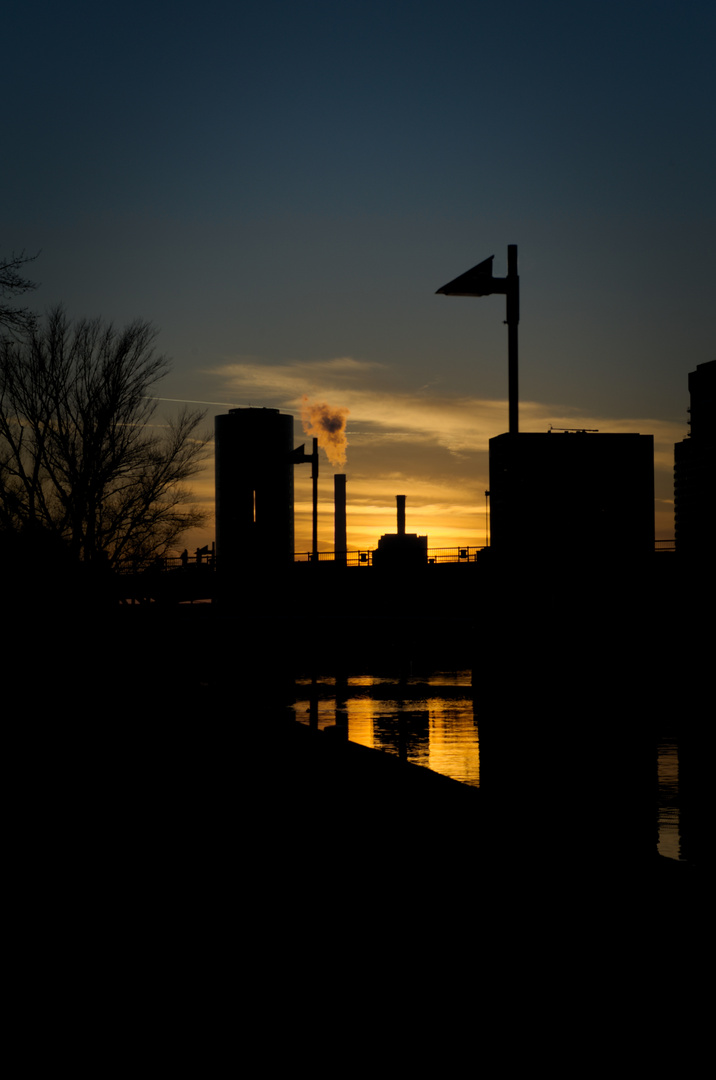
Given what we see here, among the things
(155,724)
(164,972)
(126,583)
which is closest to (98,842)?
(164,972)

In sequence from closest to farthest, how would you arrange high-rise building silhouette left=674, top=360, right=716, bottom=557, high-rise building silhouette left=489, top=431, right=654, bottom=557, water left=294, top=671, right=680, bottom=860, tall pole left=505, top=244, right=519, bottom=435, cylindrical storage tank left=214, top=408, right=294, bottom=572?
water left=294, top=671, right=680, bottom=860 → tall pole left=505, top=244, right=519, bottom=435 → high-rise building silhouette left=489, top=431, right=654, bottom=557 → high-rise building silhouette left=674, top=360, right=716, bottom=557 → cylindrical storage tank left=214, top=408, right=294, bottom=572

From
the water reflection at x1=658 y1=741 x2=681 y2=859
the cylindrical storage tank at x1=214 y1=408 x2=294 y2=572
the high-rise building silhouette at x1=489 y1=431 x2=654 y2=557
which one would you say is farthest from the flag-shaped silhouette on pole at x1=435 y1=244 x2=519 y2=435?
the cylindrical storage tank at x1=214 y1=408 x2=294 y2=572

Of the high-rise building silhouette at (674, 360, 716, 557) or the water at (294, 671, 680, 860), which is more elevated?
the high-rise building silhouette at (674, 360, 716, 557)

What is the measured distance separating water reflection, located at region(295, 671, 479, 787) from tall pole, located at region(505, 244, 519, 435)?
4.93 meters

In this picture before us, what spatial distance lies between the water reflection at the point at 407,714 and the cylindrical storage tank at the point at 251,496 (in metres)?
87.0

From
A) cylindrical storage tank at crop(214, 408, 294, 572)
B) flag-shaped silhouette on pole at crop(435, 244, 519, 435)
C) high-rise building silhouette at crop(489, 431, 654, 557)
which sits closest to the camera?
Result: flag-shaped silhouette on pole at crop(435, 244, 519, 435)

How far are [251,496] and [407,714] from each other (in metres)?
108

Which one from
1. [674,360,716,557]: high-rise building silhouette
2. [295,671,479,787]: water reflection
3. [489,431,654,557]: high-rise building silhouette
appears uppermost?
[674,360,716,557]: high-rise building silhouette

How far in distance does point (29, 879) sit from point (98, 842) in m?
1.11

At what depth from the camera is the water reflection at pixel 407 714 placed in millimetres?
14586

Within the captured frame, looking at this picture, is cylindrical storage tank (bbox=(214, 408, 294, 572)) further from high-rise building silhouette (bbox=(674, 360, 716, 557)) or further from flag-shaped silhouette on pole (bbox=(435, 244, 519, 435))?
flag-shaped silhouette on pole (bbox=(435, 244, 519, 435))

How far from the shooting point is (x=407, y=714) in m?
19.3

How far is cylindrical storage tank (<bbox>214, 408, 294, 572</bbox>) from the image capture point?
124 metres

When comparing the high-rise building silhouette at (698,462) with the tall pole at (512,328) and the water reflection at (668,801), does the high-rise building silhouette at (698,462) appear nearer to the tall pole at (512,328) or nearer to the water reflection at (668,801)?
the tall pole at (512,328)
